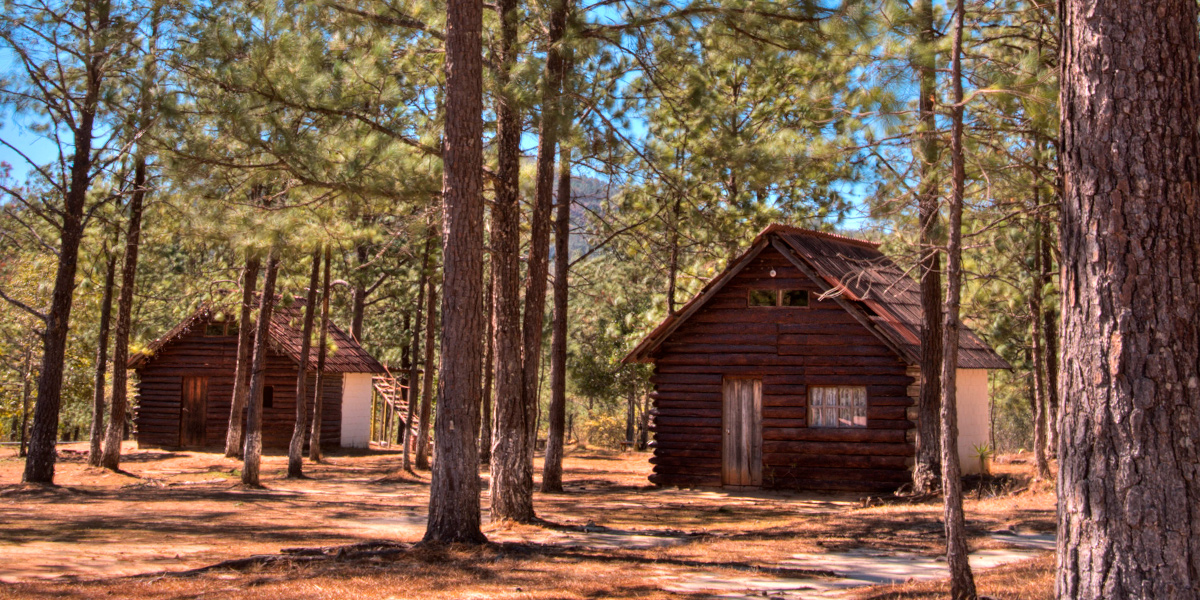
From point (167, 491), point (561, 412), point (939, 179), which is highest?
point (939, 179)

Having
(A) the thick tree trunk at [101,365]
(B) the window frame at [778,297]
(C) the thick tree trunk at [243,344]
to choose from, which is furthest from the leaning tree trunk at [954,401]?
(A) the thick tree trunk at [101,365]

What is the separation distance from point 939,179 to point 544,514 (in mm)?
7408

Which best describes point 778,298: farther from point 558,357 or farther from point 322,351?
point 322,351

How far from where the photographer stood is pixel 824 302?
19.1m

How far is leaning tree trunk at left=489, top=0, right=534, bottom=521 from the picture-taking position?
12211mm

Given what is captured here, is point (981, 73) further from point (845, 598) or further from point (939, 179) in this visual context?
point (845, 598)

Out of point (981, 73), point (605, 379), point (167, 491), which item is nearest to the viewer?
point (981, 73)

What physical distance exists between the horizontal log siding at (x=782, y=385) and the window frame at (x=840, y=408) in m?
0.14

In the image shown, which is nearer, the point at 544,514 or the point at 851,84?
the point at 851,84

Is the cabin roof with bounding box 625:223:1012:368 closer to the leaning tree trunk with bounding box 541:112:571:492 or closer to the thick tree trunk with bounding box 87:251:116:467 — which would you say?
the leaning tree trunk with bounding box 541:112:571:492

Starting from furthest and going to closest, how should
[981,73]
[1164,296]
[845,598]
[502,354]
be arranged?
[502,354], [981,73], [845,598], [1164,296]

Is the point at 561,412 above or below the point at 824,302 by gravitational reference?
below

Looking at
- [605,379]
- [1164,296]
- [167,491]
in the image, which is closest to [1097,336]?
[1164,296]

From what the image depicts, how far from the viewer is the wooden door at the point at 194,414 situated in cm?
3016
